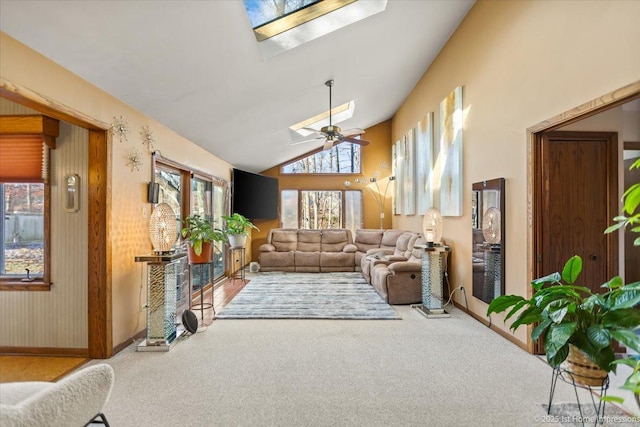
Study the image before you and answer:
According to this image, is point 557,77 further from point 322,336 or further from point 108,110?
point 108,110

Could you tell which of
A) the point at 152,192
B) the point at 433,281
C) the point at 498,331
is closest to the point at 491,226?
the point at 433,281

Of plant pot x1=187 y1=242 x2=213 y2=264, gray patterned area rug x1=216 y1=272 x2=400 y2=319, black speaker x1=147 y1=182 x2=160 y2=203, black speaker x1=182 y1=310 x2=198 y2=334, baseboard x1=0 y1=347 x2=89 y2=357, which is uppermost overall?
black speaker x1=147 y1=182 x2=160 y2=203

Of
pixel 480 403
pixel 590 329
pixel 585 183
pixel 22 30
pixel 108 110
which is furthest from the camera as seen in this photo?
pixel 585 183

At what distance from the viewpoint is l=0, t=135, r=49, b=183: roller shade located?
3.00 meters

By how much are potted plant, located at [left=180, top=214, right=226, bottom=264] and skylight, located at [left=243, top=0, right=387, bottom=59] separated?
201 centimetres

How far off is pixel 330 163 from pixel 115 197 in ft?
20.6

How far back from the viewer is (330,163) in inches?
346

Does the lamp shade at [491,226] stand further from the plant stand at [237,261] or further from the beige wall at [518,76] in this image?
the plant stand at [237,261]

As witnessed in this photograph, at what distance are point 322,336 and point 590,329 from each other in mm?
2424

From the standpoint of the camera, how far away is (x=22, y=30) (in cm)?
197

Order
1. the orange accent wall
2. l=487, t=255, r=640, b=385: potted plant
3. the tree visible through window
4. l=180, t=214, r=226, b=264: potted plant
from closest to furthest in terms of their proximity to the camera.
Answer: l=487, t=255, r=640, b=385: potted plant
the tree visible through window
l=180, t=214, r=226, b=264: potted plant
the orange accent wall

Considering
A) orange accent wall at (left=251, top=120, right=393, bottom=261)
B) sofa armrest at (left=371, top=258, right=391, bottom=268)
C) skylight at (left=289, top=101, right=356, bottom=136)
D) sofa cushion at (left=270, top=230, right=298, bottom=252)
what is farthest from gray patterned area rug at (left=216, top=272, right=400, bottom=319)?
skylight at (left=289, top=101, right=356, bottom=136)

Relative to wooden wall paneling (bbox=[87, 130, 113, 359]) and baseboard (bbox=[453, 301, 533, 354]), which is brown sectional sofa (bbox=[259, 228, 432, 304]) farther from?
wooden wall paneling (bbox=[87, 130, 113, 359])

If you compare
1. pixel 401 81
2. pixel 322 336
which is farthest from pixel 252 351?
pixel 401 81
